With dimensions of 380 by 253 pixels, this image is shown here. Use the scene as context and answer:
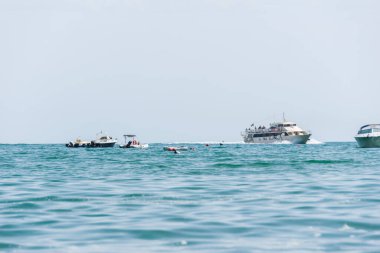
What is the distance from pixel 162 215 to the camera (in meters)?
18.2

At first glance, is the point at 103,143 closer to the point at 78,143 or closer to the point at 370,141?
the point at 78,143

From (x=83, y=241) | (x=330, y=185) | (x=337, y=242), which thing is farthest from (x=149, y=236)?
(x=330, y=185)

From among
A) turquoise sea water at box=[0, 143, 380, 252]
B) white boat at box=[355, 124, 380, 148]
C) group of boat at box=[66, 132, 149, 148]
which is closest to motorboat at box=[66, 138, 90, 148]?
group of boat at box=[66, 132, 149, 148]

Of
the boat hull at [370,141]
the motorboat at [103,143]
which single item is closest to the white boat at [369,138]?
the boat hull at [370,141]

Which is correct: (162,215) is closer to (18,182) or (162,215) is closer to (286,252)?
(286,252)

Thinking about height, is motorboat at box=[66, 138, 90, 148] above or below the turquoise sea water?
above

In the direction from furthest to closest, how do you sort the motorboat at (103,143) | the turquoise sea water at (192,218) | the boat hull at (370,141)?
the motorboat at (103,143) → the boat hull at (370,141) → the turquoise sea water at (192,218)

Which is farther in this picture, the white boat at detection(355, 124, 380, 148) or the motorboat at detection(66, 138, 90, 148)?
the motorboat at detection(66, 138, 90, 148)

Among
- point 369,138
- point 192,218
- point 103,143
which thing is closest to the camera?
point 192,218

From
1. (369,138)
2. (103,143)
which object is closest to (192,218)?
(369,138)

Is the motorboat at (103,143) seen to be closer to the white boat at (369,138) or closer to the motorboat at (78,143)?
the motorboat at (78,143)

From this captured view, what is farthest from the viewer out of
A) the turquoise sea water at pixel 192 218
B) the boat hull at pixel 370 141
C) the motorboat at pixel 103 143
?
the motorboat at pixel 103 143

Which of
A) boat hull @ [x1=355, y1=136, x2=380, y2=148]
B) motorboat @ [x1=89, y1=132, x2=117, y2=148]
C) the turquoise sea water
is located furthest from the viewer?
motorboat @ [x1=89, y1=132, x2=117, y2=148]

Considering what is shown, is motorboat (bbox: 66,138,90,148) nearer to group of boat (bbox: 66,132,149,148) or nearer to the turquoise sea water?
group of boat (bbox: 66,132,149,148)
